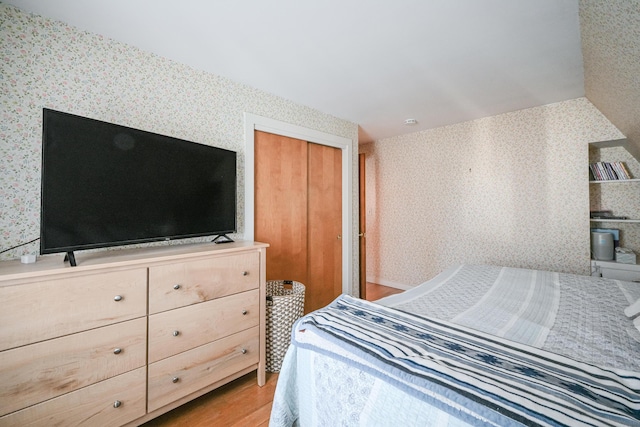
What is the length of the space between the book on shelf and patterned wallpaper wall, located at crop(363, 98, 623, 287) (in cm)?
9

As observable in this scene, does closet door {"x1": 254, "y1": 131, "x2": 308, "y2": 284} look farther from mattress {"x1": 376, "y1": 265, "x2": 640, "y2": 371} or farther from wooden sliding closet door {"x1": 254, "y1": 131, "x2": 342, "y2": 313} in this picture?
mattress {"x1": 376, "y1": 265, "x2": 640, "y2": 371}

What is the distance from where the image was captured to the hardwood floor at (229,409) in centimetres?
161

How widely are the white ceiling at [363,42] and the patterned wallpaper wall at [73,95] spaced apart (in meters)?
0.10

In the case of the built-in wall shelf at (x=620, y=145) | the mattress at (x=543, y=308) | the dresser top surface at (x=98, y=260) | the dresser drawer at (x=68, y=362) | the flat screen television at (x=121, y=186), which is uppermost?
the built-in wall shelf at (x=620, y=145)

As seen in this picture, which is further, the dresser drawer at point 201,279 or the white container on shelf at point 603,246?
the white container on shelf at point 603,246

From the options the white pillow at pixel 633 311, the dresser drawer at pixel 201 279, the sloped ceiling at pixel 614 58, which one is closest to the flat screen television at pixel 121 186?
the dresser drawer at pixel 201 279

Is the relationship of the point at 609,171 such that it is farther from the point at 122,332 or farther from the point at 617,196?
the point at 122,332

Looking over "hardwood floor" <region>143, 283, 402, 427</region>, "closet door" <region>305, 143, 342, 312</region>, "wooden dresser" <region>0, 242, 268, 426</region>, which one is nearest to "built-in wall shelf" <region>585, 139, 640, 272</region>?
"closet door" <region>305, 143, 342, 312</region>

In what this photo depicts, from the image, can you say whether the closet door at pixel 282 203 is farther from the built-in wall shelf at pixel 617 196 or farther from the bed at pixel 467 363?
the built-in wall shelf at pixel 617 196

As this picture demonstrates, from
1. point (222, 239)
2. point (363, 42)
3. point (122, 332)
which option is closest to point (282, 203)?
point (222, 239)

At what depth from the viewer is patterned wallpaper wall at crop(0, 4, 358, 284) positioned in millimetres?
1450

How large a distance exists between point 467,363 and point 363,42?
6.30 feet

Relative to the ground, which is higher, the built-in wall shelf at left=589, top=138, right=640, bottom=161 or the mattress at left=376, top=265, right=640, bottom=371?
the built-in wall shelf at left=589, top=138, right=640, bottom=161

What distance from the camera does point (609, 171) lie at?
2.73 m
